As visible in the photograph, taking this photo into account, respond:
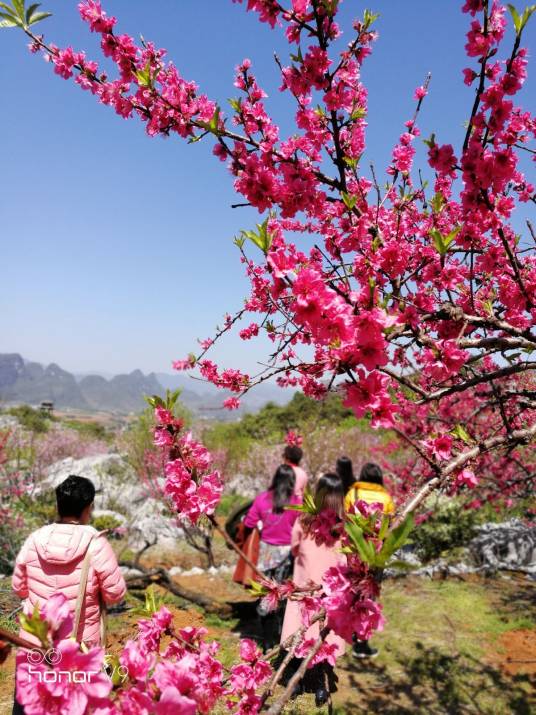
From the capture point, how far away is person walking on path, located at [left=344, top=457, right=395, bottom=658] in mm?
3981

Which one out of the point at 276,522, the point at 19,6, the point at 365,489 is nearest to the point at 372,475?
the point at 365,489

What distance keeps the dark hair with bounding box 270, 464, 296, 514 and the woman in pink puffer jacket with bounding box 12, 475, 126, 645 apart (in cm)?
208

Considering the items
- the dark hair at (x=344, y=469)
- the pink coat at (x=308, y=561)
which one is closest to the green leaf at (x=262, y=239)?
the pink coat at (x=308, y=561)

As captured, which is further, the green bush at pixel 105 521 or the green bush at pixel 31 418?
the green bush at pixel 31 418

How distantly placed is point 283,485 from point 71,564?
2314 mm

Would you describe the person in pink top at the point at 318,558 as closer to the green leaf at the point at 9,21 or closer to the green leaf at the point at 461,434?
the green leaf at the point at 461,434

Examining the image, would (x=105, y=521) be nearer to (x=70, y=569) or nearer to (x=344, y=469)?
(x=344, y=469)

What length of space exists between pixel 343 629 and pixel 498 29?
2.36 m

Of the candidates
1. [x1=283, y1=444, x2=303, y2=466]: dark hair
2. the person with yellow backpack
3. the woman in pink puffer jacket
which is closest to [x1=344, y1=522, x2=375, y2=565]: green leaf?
the woman in pink puffer jacket

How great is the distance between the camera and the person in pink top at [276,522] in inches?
175

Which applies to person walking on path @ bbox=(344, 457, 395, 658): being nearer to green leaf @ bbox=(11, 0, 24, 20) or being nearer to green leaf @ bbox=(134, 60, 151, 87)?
green leaf @ bbox=(134, 60, 151, 87)

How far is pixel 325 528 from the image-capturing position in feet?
6.81

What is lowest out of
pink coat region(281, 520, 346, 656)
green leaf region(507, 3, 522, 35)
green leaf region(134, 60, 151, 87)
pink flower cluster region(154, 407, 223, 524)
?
pink coat region(281, 520, 346, 656)

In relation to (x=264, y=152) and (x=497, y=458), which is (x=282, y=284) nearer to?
(x=264, y=152)
